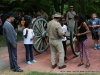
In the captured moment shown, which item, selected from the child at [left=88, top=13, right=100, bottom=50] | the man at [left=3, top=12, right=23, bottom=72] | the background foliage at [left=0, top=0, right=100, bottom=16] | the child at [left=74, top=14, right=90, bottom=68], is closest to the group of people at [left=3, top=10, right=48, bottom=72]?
the man at [left=3, top=12, right=23, bottom=72]

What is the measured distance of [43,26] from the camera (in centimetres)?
809

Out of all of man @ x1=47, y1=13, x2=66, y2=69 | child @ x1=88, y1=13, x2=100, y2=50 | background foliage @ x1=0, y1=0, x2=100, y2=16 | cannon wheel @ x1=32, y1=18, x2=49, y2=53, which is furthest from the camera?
Result: background foliage @ x1=0, y1=0, x2=100, y2=16

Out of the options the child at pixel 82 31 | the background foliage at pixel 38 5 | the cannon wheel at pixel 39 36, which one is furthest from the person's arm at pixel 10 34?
the background foliage at pixel 38 5

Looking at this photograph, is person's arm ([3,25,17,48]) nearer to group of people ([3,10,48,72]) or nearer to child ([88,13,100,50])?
group of people ([3,10,48,72])

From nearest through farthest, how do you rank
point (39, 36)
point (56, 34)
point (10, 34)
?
1. point (10, 34)
2. point (56, 34)
3. point (39, 36)

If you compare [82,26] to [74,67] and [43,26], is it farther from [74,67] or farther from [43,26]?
[43,26]

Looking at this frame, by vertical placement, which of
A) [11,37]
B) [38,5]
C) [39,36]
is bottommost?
[39,36]

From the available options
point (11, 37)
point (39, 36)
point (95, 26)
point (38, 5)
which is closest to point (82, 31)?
point (95, 26)

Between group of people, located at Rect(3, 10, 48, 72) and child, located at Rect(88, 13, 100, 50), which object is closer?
group of people, located at Rect(3, 10, 48, 72)

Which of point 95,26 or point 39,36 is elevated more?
point 95,26

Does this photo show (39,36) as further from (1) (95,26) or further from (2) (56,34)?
(1) (95,26)

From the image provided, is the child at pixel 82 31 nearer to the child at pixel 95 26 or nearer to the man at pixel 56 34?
the man at pixel 56 34

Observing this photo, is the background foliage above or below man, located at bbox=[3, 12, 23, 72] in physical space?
above

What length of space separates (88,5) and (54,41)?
12.9m
